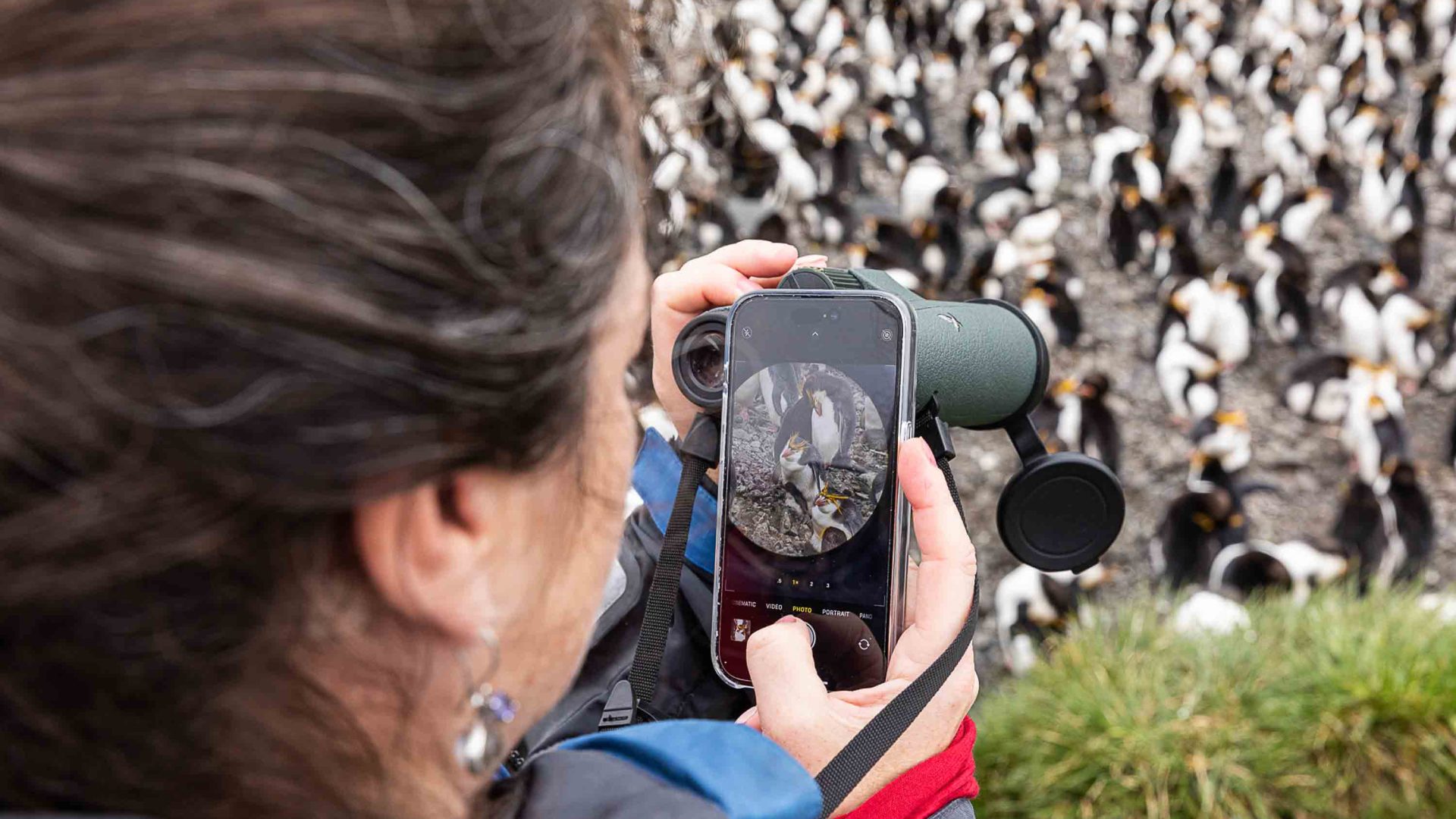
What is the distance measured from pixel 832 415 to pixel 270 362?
0.53m

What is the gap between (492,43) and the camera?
44 centimetres

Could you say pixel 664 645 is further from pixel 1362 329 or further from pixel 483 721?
pixel 1362 329

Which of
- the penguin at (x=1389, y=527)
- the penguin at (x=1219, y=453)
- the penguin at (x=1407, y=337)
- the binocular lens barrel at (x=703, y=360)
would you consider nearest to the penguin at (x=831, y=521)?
the binocular lens barrel at (x=703, y=360)

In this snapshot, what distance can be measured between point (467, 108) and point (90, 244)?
5.3 inches

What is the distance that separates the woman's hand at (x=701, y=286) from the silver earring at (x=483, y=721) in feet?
1.49

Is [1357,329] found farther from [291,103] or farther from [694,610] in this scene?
[291,103]

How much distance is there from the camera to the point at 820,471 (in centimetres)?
86

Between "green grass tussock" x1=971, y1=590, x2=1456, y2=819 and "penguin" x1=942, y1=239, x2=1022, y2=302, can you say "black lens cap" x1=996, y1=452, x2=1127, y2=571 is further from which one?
"penguin" x1=942, y1=239, x2=1022, y2=302

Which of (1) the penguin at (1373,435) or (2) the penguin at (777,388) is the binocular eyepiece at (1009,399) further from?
(1) the penguin at (1373,435)

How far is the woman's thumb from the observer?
2.47ft

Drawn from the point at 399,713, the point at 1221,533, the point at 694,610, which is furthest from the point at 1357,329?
the point at 399,713

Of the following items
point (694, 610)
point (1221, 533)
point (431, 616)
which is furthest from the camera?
point (1221, 533)

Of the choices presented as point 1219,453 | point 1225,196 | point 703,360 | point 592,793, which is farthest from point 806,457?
point 1225,196

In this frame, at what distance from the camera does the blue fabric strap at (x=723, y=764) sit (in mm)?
562
